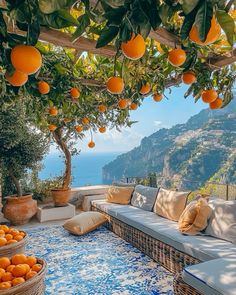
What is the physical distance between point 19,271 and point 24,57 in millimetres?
1308

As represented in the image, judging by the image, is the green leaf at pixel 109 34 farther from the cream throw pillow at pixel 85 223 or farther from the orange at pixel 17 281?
the cream throw pillow at pixel 85 223

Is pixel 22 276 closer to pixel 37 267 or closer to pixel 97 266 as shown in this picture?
pixel 37 267

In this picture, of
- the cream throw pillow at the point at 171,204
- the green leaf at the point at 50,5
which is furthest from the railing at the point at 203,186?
the green leaf at the point at 50,5

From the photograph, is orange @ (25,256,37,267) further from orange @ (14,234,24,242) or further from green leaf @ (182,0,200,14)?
green leaf @ (182,0,200,14)

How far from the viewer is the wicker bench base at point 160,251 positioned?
6.91ft

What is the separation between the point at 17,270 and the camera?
1628 mm

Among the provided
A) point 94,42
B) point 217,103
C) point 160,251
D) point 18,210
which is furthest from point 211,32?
point 18,210

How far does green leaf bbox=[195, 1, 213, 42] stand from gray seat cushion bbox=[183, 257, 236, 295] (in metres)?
1.63

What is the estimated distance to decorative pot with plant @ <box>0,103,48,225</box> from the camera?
15.8 ft

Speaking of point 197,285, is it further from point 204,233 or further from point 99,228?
point 99,228

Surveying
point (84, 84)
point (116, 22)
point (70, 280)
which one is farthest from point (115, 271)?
point (116, 22)

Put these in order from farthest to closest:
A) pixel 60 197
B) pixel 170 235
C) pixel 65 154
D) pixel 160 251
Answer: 1. pixel 65 154
2. pixel 60 197
3. pixel 160 251
4. pixel 170 235

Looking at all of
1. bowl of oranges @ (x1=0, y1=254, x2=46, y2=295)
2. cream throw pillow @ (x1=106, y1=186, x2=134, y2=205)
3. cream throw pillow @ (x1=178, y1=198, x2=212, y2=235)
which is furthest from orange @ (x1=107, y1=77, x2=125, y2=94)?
cream throw pillow @ (x1=106, y1=186, x2=134, y2=205)

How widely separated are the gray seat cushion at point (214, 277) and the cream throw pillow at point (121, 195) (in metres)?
2.88
